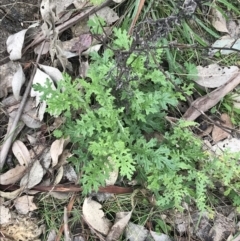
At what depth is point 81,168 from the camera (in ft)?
8.13

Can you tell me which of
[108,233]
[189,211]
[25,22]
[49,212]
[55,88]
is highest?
[25,22]

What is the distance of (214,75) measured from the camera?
8.66 feet

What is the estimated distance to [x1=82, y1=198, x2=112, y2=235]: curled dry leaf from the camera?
97.0 inches

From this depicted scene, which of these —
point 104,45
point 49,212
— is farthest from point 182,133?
point 49,212

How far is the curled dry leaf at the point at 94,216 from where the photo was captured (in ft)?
8.09

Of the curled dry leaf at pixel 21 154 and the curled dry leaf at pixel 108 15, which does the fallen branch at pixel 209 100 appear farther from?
the curled dry leaf at pixel 21 154

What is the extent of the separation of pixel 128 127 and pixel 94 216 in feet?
1.65

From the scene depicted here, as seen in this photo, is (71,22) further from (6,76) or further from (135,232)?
(135,232)

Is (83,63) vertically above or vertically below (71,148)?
above

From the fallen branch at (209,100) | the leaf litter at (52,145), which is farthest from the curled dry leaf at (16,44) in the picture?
the fallen branch at (209,100)

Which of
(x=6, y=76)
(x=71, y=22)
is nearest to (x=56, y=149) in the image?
(x=6, y=76)

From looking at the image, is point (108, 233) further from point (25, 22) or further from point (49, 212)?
point (25, 22)

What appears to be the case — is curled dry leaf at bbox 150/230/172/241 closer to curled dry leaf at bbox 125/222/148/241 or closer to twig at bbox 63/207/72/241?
curled dry leaf at bbox 125/222/148/241

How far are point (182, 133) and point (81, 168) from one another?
554 millimetres
